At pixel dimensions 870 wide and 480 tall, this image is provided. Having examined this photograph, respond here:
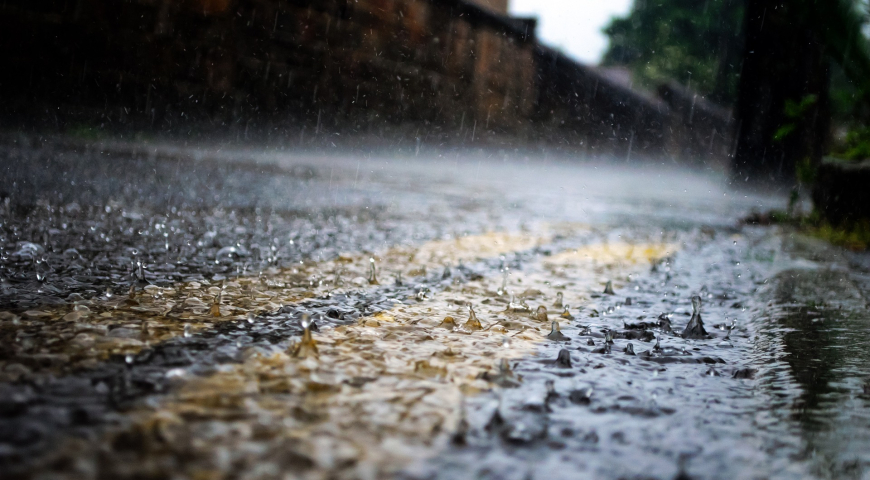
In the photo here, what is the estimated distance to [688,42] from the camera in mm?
37750

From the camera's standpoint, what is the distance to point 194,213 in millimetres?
3324

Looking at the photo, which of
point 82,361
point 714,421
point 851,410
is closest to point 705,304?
point 851,410

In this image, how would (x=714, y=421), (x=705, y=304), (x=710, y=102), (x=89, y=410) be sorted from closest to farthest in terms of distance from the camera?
(x=89, y=410), (x=714, y=421), (x=705, y=304), (x=710, y=102)

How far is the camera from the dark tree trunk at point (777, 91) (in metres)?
8.15

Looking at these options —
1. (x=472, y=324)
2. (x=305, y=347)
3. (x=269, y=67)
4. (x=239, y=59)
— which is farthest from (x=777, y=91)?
(x=305, y=347)

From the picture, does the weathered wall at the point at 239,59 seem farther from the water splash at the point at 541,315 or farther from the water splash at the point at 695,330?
the water splash at the point at 695,330

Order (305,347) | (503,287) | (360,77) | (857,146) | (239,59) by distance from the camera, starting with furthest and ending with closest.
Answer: (360,77)
(239,59)
(857,146)
(503,287)
(305,347)

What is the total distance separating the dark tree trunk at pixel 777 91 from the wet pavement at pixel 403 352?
18.2 ft

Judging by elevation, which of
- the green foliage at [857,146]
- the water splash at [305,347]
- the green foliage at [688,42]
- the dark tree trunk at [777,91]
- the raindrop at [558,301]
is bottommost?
the water splash at [305,347]

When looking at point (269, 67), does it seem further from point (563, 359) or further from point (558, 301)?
point (563, 359)

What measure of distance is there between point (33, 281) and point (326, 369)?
97cm

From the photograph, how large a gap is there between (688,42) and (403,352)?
40.0m

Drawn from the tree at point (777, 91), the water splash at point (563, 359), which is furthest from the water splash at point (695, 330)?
the tree at point (777, 91)

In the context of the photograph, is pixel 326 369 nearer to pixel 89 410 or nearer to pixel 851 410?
pixel 89 410
